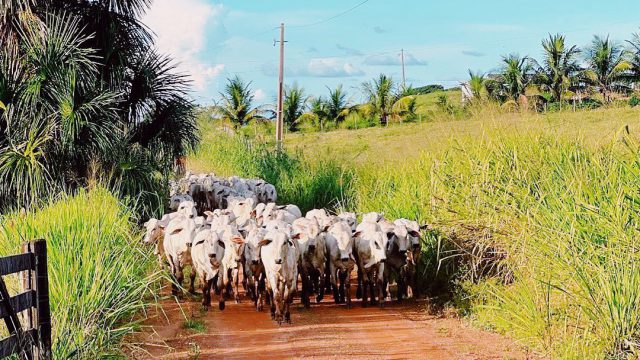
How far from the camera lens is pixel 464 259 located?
10602 mm

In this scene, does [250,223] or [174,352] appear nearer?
[174,352]

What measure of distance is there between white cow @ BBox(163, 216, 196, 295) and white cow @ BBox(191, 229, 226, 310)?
0.45 meters

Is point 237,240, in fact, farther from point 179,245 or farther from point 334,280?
point 334,280

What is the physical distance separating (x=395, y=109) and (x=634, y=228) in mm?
40540

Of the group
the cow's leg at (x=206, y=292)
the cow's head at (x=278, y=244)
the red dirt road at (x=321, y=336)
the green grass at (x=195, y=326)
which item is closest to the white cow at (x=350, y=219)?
the red dirt road at (x=321, y=336)

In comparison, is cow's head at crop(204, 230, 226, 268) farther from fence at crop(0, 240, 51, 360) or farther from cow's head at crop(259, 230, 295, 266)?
fence at crop(0, 240, 51, 360)

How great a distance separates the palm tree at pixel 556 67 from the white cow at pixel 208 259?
41951mm

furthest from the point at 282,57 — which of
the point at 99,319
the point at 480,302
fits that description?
the point at 99,319

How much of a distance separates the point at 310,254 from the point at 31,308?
5.04 meters

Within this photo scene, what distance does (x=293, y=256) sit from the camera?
9.98 metres

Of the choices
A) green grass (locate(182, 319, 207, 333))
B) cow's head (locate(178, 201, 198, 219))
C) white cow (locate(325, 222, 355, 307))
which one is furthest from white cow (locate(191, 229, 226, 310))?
cow's head (locate(178, 201, 198, 219))

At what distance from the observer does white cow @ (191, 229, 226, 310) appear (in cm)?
1055

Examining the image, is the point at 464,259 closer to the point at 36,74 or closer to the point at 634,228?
the point at 634,228

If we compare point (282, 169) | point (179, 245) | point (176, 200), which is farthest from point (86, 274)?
point (282, 169)
